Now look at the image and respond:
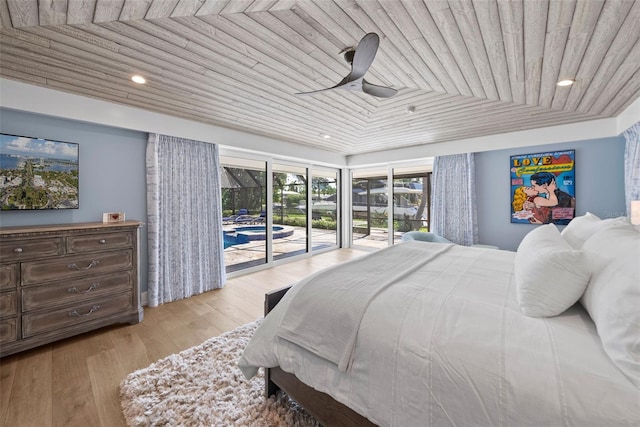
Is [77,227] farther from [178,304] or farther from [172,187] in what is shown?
[178,304]

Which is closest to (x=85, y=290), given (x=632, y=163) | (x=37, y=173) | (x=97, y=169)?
(x=37, y=173)

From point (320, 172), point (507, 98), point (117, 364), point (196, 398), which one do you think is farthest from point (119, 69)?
point (320, 172)

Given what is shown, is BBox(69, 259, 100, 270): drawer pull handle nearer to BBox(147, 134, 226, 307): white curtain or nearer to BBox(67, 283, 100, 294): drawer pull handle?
BBox(67, 283, 100, 294): drawer pull handle

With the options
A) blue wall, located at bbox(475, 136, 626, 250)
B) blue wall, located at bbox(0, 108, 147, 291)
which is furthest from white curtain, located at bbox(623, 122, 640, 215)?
blue wall, located at bbox(0, 108, 147, 291)

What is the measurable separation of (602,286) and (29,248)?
3.75 meters

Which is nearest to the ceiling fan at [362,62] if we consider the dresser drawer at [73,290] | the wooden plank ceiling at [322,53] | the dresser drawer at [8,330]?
the wooden plank ceiling at [322,53]

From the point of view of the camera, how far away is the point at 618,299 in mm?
894

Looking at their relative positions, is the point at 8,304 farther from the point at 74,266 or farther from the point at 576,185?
the point at 576,185

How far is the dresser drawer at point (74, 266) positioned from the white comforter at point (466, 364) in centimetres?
208

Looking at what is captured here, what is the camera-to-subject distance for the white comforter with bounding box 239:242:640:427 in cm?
80

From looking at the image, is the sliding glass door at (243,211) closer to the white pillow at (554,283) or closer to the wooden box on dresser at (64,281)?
the wooden box on dresser at (64,281)

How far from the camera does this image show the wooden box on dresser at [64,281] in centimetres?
211

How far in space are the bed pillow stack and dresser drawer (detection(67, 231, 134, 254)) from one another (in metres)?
3.33

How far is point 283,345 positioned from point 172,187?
2809mm
